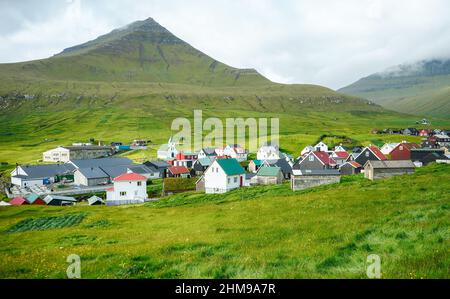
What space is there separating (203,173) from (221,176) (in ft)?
101

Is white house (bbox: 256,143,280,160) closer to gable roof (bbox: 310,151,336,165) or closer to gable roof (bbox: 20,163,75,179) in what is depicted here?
gable roof (bbox: 310,151,336,165)

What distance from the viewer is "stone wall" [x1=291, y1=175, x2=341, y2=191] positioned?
50.8 metres

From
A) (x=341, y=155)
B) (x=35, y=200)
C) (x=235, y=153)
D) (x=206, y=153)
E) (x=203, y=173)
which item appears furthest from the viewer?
(x=235, y=153)

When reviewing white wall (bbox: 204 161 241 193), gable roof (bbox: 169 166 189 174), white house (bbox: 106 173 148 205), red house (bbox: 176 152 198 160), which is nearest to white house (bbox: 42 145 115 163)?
red house (bbox: 176 152 198 160)

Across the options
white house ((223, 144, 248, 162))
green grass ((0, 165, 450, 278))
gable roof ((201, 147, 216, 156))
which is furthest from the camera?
white house ((223, 144, 248, 162))

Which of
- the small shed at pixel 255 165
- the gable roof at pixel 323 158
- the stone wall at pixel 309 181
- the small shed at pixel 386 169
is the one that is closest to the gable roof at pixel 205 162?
the small shed at pixel 255 165

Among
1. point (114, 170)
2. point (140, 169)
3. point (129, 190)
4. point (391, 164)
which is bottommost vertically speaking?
point (129, 190)

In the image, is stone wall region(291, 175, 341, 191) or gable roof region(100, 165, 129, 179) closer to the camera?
stone wall region(291, 175, 341, 191)

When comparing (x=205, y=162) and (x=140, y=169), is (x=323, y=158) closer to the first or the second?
(x=205, y=162)

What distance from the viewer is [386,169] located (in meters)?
51.4

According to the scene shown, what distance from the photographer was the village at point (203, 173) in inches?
2132

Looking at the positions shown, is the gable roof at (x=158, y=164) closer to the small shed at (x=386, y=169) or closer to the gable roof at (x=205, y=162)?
the gable roof at (x=205, y=162)

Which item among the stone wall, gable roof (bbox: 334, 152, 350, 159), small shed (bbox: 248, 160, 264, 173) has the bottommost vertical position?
small shed (bbox: 248, 160, 264, 173)

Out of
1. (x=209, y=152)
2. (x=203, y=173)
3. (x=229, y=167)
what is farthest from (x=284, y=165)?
(x=209, y=152)
